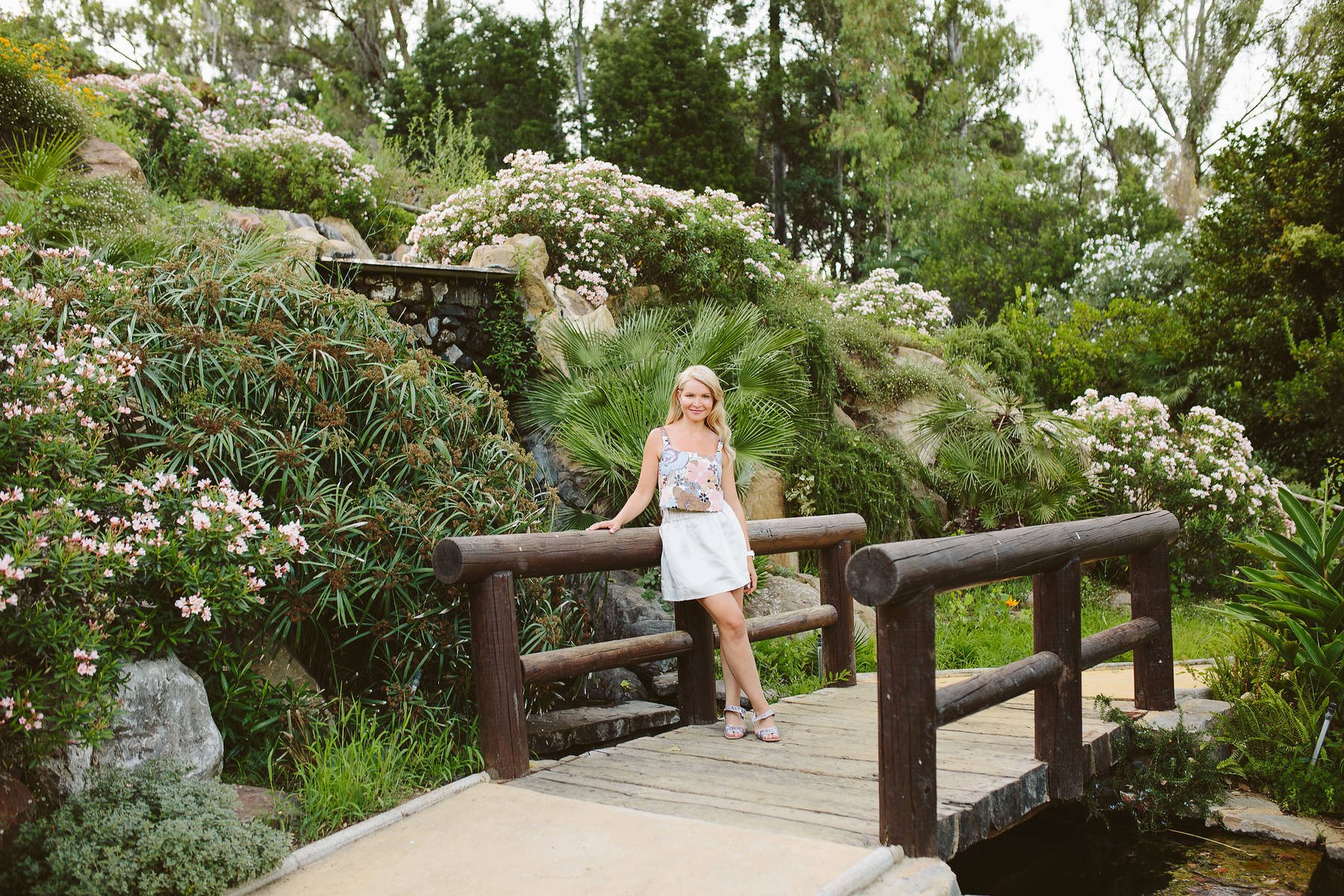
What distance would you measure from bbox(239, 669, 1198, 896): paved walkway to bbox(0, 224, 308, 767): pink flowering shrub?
833 mm

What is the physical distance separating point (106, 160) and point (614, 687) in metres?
6.64

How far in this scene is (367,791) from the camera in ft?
10.8

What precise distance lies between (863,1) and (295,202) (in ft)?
56.7

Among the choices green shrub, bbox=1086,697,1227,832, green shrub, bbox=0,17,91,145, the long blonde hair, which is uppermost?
green shrub, bbox=0,17,91,145

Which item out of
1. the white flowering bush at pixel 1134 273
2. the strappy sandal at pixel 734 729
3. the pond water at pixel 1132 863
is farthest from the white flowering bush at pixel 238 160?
the white flowering bush at pixel 1134 273

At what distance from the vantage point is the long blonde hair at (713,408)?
4.12m

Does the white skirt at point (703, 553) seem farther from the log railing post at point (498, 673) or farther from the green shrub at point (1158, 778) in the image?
the green shrub at point (1158, 778)

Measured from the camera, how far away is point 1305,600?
4.70 meters

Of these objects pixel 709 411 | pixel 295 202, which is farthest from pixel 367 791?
pixel 295 202

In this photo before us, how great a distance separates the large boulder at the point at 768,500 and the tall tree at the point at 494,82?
15.6m

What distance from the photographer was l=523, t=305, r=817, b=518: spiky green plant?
238 inches

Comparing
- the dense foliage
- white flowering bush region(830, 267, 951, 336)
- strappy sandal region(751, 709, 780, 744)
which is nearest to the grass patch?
strappy sandal region(751, 709, 780, 744)

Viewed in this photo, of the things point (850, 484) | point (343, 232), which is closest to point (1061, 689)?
point (850, 484)

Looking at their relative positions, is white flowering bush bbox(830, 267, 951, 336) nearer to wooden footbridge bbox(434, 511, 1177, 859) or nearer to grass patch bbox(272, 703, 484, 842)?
wooden footbridge bbox(434, 511, 1177, 859)
